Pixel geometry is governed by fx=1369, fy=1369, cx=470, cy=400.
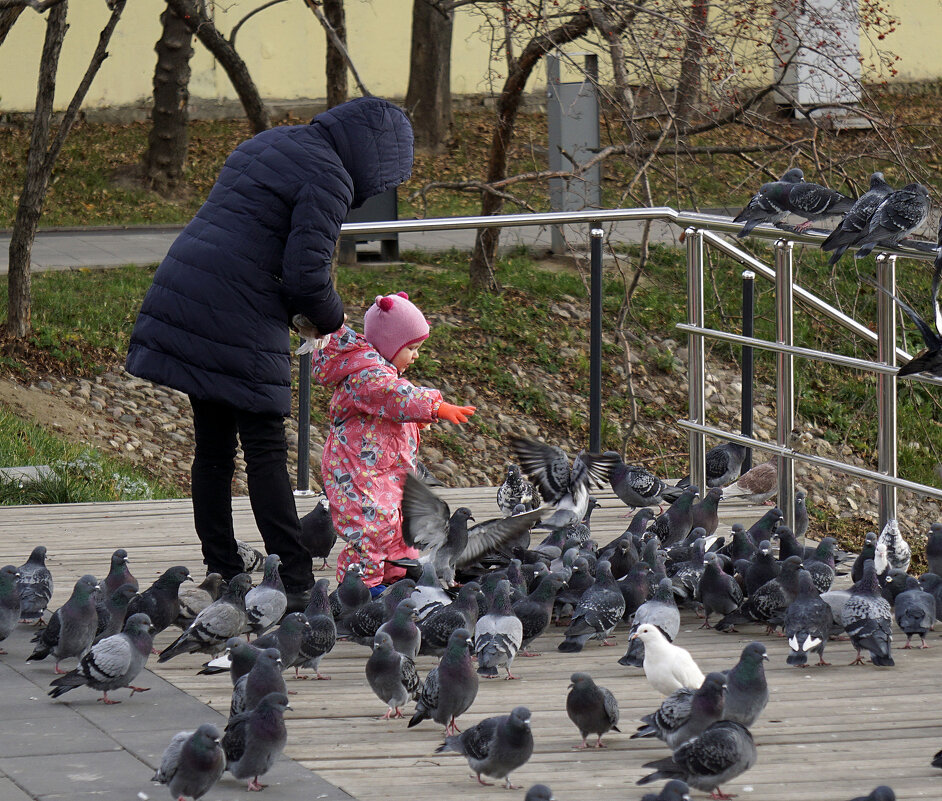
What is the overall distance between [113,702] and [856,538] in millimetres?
7069

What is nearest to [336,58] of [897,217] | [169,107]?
[169,107]

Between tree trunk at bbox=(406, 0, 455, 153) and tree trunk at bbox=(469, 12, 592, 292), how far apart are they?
5244 millimetres

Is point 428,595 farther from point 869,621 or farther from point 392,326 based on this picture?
point 869,621

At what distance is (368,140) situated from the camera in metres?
4.66

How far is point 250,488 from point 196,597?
0.44 m

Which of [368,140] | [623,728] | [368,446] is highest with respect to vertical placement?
[368,140]

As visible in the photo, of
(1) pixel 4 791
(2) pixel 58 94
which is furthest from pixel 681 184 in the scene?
(2) pixel 58 94

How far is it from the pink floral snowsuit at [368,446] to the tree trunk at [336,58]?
6.22 meters

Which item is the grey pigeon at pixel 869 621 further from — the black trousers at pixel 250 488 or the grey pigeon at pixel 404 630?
the black trousers at pixel 250 488

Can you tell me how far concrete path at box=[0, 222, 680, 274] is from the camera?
13.4 metres

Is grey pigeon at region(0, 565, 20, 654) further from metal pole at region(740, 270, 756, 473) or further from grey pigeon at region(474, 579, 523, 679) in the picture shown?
metal pole at region(740, 270, 756, 473)

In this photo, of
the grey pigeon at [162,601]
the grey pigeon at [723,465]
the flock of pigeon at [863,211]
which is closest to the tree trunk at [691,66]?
the grey pigeon at [723,465]

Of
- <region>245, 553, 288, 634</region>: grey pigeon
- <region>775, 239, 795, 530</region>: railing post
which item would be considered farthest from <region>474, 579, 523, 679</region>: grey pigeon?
<region>775, 239, 795, 530</region>: railing post

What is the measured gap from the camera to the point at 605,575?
4.57 meters
